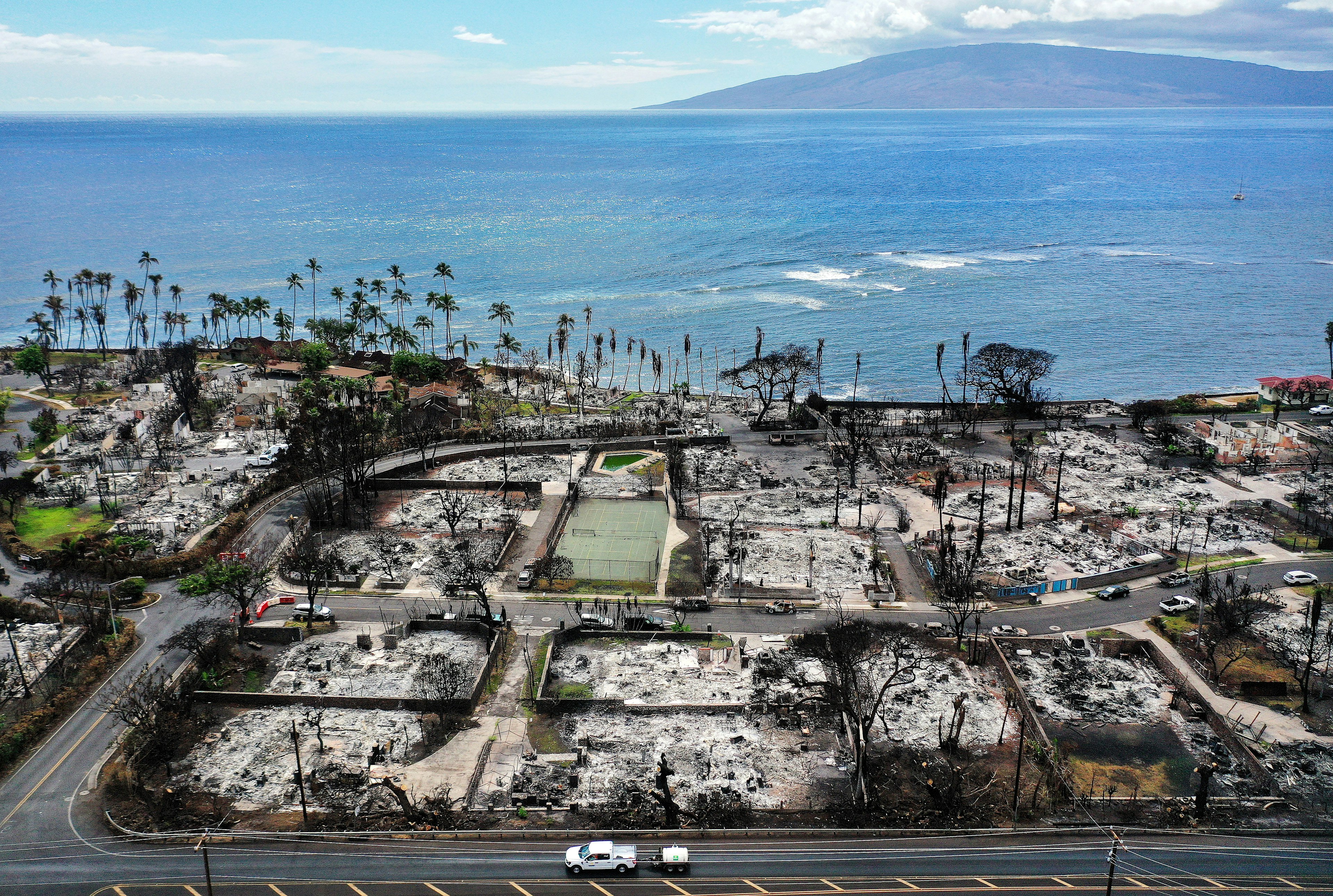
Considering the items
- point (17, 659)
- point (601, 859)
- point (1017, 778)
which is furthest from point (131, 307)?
point (1017, 778)

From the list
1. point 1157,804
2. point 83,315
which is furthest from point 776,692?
point 83,315

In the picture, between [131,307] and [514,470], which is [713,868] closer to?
[514,470]

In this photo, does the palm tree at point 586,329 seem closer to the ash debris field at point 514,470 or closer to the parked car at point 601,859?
the ash debris field at point 514,470

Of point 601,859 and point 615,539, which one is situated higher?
point 615,539

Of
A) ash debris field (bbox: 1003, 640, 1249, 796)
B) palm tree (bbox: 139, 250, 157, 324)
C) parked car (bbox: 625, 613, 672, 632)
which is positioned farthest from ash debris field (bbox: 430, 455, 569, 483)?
palm tree (bbox: 139, 250, 157, 324)

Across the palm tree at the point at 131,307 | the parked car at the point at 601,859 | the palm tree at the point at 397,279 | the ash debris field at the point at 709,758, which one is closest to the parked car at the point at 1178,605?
the ash debris field at the point at 709,758

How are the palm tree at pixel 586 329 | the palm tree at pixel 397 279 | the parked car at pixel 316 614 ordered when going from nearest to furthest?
the parked car at pixel 316 614 → the palm tree at pixel 397 279 → the palm tree at pixel 586 329

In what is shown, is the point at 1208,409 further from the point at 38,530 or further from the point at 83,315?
the point at 83,315
